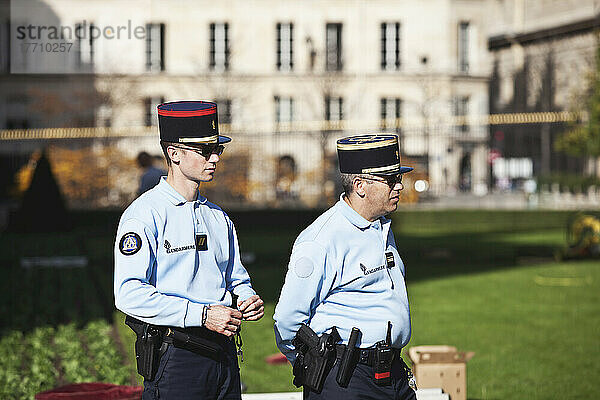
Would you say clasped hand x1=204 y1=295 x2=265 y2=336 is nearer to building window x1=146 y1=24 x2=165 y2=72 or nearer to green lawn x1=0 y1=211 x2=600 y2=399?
green lawn x1=0 y1=211 x2=600 y2=399

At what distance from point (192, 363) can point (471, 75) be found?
45.5 m

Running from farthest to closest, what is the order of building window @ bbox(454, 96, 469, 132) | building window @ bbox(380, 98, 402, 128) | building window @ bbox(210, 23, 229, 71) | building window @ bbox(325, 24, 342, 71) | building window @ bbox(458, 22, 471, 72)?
1. building window @ bbox(458, 22, 471, 72)
2. building window @ bbox(454, 96, 469, 132)
3. building window @ bbox(380, 98, 402, 128)
4. building window @ bbox(325, 24, 342, 71)
5. building window @ bbox(210, 23, 229, 71)

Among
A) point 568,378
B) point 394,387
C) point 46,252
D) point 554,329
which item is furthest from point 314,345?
point 46,252

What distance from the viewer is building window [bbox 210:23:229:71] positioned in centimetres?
4397

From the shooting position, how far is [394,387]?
4.73m

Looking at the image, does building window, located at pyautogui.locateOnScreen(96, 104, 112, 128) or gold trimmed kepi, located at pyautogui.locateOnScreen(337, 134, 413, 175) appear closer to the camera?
gold trimmed kepi, located at pyautogui.locateOnScreen(337, 134, 413, 175)

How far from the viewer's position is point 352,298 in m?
4.70

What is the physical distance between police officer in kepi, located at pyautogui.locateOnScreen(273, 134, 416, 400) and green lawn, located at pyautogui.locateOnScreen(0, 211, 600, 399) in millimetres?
3804

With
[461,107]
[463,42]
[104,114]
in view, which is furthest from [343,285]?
[463,42]

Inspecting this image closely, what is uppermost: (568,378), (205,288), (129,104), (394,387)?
(129,104)

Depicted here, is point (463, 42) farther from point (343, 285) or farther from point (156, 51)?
point (343, 285)

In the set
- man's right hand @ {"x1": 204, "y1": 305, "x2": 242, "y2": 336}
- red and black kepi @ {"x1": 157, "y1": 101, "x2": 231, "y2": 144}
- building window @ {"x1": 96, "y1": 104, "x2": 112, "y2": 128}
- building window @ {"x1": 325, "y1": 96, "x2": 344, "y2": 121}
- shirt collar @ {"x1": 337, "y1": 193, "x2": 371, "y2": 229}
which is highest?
building window @ {"x1": 325, "y1": 96, "x2": 344, "y2": 121}

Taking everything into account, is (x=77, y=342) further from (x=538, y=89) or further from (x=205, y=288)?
(x=538, y=89)

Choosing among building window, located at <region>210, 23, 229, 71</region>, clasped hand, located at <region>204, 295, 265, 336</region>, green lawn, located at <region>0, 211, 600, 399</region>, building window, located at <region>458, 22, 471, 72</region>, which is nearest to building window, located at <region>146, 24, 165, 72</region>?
building window, located at <region>210, 23, 229, 71</region>
